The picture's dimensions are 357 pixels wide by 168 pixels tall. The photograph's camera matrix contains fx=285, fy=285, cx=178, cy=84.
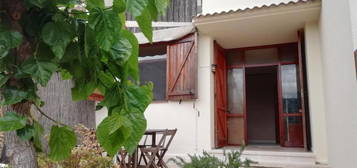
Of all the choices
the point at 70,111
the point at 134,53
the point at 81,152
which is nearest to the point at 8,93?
the point at 134,53

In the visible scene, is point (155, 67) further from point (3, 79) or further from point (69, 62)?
point (3, 79)

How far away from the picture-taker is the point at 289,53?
670 centimetres

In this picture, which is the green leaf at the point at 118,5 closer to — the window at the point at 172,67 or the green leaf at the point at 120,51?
the green leaf at the point at 120,51

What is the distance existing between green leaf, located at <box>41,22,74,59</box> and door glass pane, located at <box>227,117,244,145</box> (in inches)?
258

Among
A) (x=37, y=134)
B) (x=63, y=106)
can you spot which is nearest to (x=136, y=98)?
(x=37, y=134)

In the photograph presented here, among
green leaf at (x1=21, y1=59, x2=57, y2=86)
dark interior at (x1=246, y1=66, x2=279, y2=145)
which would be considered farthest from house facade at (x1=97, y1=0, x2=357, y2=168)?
green leaf at (x1=21, y1=59, x2=57, y2=86)

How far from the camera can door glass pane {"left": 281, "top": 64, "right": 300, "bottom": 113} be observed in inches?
254

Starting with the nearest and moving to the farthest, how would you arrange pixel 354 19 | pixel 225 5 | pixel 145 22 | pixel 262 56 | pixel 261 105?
1. pixel 145 22
2. pixel 354 19
3. pixel 225 5
4. pixel 262 56
5. pixel 261 105

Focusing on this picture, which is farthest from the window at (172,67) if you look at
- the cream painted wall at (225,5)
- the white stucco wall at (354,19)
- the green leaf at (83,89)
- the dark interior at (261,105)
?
the green leaf at (83,89)

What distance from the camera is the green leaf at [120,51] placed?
2.41 ft

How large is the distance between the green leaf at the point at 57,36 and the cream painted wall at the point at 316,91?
530cm

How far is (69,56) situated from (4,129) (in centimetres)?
23

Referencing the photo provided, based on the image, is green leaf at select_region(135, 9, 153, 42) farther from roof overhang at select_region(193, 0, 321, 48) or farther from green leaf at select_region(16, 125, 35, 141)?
roof overhang at select_region(193, 0, 321, 48)

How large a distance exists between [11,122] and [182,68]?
5576 millimetres
